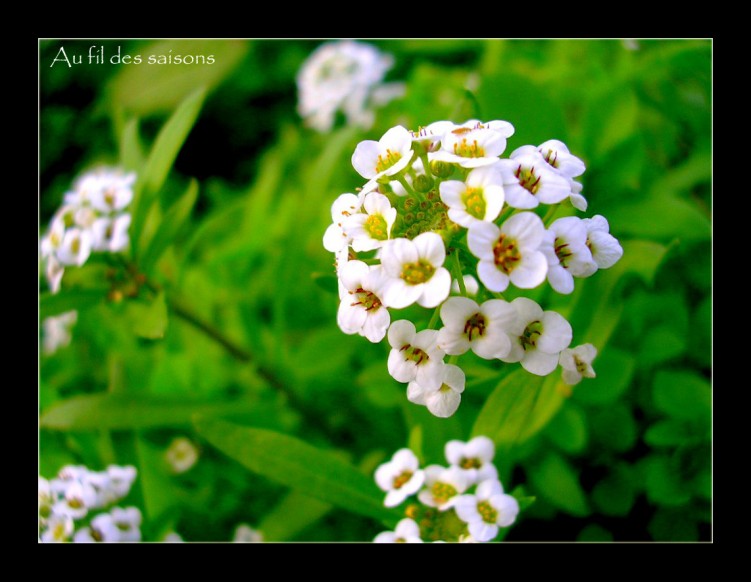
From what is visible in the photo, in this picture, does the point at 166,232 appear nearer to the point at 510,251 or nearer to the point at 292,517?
the point at 292,517

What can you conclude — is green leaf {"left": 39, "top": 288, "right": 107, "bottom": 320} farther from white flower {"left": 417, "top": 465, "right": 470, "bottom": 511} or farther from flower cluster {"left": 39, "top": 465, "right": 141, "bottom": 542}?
white flower {"left": 417, "top": 465, "right": 470, "bottom": 511}

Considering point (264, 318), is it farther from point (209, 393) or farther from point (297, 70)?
point (297, 70)

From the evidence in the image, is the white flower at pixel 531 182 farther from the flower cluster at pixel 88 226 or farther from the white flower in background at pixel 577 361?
the flower cluster at pixel 88 226

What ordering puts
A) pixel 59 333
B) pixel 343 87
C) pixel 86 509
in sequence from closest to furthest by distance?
1. pixel 86 509
2. pixel 59 333
3. pixel 343 87

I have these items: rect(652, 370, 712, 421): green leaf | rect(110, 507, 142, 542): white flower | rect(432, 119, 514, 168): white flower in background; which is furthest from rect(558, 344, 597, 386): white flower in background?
rect(110, 507, 142, 542): white flower

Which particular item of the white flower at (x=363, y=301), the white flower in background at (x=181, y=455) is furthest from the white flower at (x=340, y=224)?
the white flower in background at (x=181, y=455)

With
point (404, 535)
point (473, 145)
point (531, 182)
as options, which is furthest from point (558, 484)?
point (473, 145)
